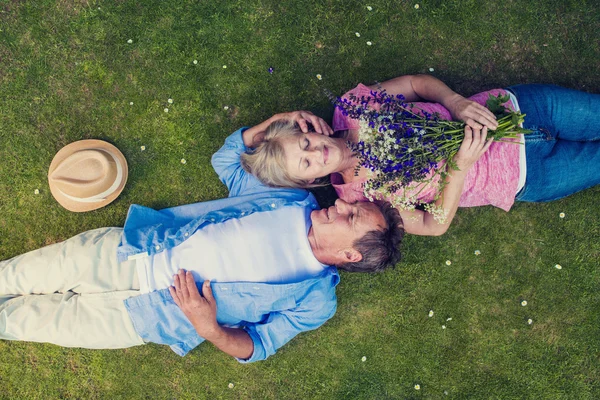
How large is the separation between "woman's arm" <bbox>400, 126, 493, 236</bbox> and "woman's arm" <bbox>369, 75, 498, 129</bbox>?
0.35ft

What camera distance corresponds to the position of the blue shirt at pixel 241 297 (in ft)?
13.3

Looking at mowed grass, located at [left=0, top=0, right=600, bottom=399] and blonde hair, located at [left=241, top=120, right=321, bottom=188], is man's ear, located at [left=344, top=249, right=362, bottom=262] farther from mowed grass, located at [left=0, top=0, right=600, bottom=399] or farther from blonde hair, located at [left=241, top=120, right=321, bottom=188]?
mowed grass, located at [left=0, top=0, right=600, bottom=399]

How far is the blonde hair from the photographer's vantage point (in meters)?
3.93

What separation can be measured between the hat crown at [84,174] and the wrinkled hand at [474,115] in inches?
133

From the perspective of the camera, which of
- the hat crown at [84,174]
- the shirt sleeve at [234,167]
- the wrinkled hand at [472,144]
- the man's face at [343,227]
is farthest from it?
the hat crown at [84,174]

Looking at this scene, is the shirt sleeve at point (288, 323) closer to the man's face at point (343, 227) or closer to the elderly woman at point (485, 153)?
the man's face at point (343, 227)

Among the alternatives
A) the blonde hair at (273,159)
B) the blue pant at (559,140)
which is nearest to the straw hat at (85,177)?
the blonde hair at (273,159)

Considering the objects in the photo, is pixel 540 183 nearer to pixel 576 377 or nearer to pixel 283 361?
pixel 576 377

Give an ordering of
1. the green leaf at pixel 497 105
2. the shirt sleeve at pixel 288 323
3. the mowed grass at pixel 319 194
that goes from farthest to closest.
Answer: the mowed grass at pixel 319 194
the shirt sleeve at pixel 288 323
the green leaf at pixel 497 105

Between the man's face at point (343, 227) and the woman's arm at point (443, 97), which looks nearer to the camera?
the woman's arm at point (443, 97)

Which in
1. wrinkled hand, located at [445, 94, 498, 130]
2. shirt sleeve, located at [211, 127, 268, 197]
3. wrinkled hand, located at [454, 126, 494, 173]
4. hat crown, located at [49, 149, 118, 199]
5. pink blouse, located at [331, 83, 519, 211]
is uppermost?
wrinkled hand, located at [445, 94, 498, 130]

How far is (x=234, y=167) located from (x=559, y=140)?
3.07 m

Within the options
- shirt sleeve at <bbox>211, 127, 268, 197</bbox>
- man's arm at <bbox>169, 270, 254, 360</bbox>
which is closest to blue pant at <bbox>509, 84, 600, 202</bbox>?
shirt sleeve at <bbox>211, 127, 268, 197</bbox>

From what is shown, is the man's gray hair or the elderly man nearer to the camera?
the man's gray hair
